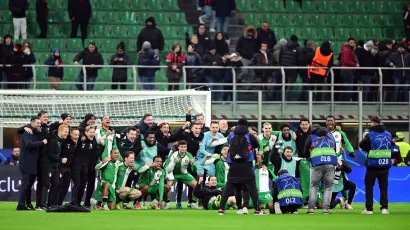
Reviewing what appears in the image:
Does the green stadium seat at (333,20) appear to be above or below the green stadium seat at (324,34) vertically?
above

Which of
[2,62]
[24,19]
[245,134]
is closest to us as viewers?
[245,134]

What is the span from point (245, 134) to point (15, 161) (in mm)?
9281

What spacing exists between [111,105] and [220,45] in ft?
19.6

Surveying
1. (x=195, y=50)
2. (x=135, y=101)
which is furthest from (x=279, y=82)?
(x=135, y=101)

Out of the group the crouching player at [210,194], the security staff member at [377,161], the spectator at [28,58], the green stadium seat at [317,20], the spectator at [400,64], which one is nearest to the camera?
the security staff member at [377,161]

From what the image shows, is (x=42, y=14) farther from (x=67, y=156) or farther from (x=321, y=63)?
(x=67, y=156)

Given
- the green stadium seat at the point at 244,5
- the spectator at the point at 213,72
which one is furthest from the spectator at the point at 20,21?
the green stadium seat at the point at 244,5

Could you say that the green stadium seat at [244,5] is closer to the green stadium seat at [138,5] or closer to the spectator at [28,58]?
the green stadium seat at [138,5]

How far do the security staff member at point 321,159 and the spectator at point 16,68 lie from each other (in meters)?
11.6

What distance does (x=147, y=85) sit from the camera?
34.4 m

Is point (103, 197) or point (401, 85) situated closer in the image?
point (103, 197)

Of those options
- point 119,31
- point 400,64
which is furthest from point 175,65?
point 400,64

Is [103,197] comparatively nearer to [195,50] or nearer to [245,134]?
[245,134]

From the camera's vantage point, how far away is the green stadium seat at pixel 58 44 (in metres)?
37.9
